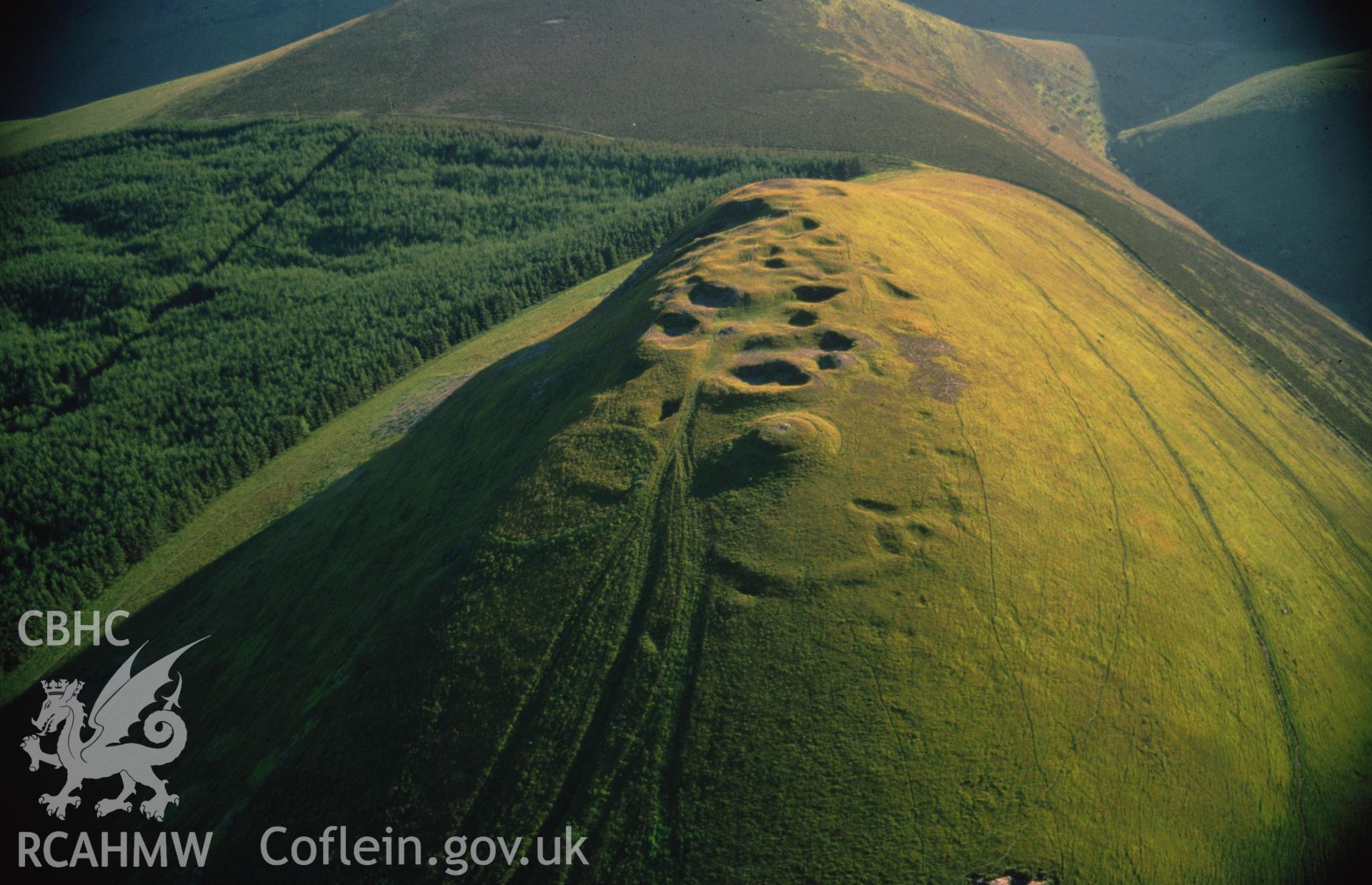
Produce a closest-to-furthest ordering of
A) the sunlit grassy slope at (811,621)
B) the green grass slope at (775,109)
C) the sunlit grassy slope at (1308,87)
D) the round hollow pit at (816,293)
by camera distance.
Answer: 1. the sunlit grassy slope at (811,621)
2. the round hollow pit at (816,293)
3. the green grass slope at (775,109)
4. the sunlit grassy slope at (1308,87)

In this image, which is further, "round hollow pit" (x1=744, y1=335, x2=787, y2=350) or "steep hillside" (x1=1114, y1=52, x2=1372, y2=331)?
"steep hillside" (x1=1114, y1=52, x2=1372, y2=331)

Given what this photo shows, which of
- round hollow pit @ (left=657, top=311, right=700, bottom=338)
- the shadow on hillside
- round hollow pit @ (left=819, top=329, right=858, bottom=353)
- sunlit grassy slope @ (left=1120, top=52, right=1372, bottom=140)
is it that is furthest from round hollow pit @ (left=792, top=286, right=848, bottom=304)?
sunlit grassy slope @ (left=1120, top=52, right=1372, bottom=140)

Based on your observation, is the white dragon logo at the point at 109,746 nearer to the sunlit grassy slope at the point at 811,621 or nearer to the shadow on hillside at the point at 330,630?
the shadow on hillside at the point at 330,630

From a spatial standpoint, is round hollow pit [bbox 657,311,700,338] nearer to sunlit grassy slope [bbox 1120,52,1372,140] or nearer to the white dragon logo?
the white dragon logo

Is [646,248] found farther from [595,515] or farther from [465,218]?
[595,515]

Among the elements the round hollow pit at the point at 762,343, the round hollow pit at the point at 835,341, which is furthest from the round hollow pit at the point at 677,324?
the round hollow pit at the point at 835,341

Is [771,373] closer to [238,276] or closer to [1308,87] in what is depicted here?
[238,276]
